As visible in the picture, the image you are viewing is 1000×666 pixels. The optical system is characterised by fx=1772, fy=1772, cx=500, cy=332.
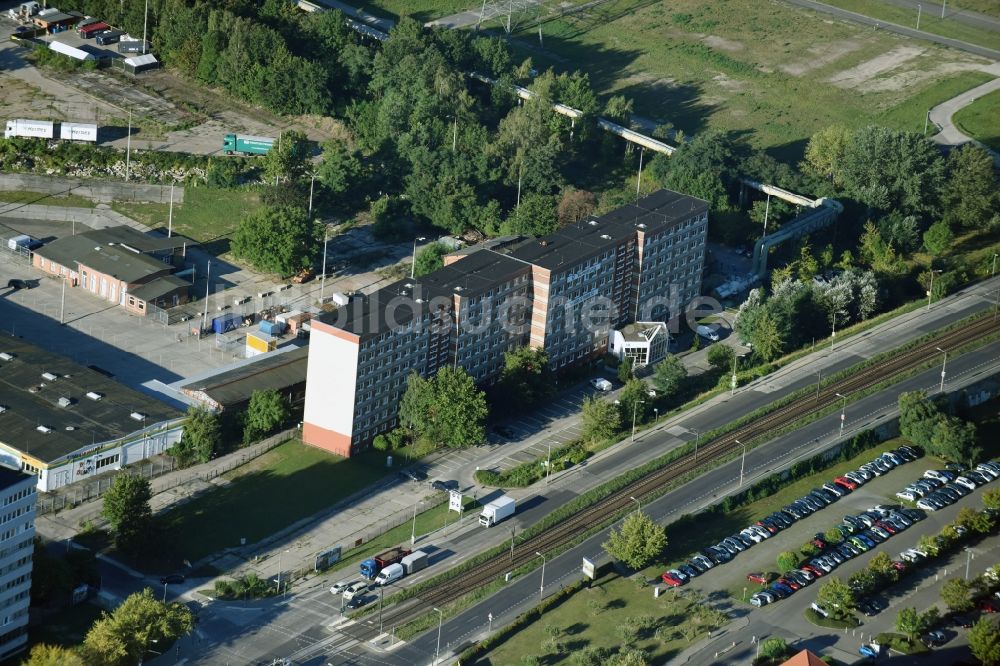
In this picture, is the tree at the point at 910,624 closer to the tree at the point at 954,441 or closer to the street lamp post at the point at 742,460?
the street lamp post at the point at 742,460

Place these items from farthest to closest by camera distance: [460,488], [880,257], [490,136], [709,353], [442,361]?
[490,136], [880,257], [709,353], [442,361], [460,488]

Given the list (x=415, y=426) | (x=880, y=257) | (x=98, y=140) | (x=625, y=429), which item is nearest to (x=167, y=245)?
(x=98, y=140)

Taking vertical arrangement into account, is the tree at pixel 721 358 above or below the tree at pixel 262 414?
above

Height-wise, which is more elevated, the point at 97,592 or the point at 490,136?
the point at 490,136

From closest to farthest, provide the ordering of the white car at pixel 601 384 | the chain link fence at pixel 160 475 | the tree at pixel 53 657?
the tree at pixel 53 657
the chain link fence at pixel 160 475
the white car at pixel 601 384

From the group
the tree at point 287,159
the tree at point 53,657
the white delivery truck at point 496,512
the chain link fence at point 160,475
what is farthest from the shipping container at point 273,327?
the tree at point 53,657

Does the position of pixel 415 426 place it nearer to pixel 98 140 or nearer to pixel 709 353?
pixel 709 353

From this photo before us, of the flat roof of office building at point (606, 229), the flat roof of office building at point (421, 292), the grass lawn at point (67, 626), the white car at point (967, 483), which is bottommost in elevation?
the grass lawn at point (67, 626)
